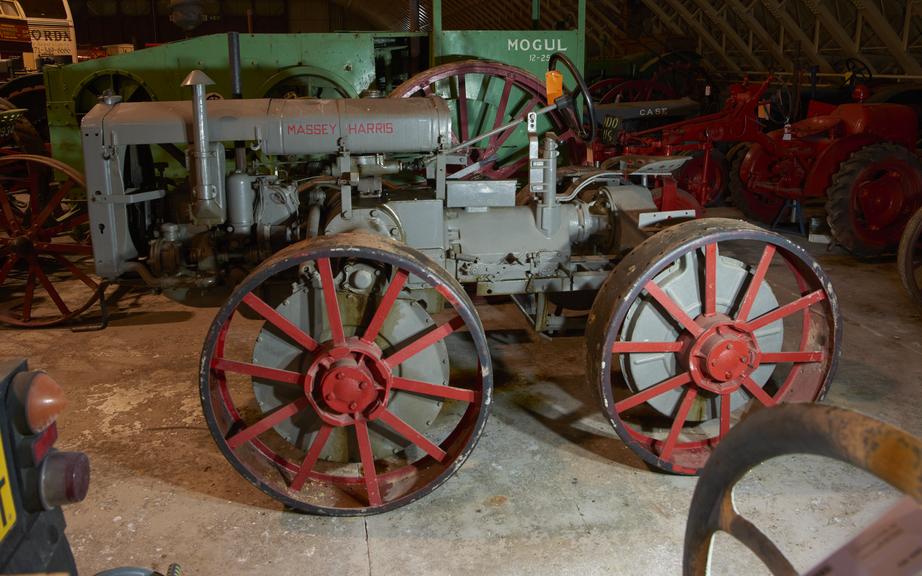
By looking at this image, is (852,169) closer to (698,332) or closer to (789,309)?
(789,309)

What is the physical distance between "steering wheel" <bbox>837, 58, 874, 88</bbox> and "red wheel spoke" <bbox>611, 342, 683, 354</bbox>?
307 inches

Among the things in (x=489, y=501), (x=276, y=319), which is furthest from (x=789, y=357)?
(x=276, y=319)

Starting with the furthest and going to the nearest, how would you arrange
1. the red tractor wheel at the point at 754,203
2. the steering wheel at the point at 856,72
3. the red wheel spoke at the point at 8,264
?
the steering wheel at the point at 856,72
the red tractor wheel at the point at 754,203
the red wheel spoke at the point at 8,264

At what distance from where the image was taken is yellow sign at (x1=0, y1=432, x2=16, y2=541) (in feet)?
5.05

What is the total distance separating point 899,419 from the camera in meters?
3.87

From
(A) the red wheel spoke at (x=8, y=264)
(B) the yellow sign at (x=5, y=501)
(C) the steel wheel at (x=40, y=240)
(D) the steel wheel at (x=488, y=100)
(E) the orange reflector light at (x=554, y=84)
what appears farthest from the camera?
(D) the steel wheel at (x=488, y=100)

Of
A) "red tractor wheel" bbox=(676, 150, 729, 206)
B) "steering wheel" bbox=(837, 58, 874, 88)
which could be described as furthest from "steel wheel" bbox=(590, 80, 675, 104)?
"red tractor wheel" bbox=(676, 150, 729, 206)

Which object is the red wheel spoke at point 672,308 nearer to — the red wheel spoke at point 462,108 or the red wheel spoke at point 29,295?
the red wheel spoke at point 462,108

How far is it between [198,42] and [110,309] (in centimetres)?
278

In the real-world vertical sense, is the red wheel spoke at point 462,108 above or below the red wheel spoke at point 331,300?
above

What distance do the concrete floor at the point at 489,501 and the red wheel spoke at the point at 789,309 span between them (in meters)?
0.66

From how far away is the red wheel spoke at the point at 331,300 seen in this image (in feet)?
9.59

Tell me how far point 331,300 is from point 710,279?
1.59 meters

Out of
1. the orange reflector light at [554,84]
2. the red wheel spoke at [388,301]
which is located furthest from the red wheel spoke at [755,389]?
the orange reflector light at [554,84]
